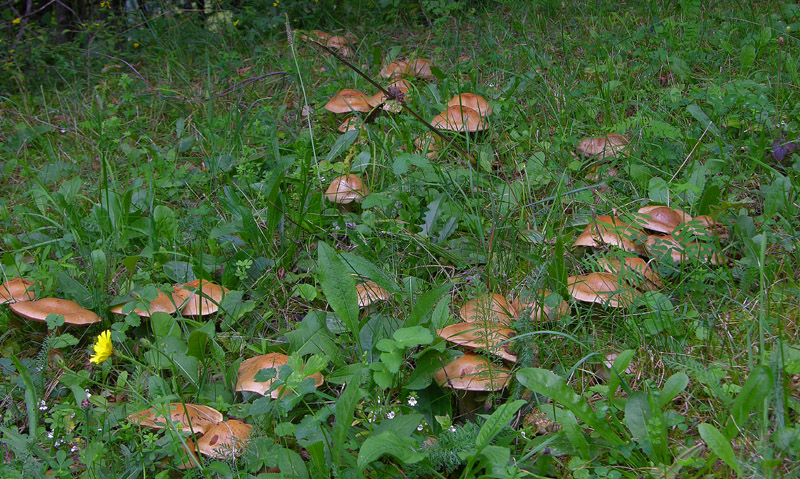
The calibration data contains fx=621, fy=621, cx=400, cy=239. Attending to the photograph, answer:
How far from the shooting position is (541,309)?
7.52 ft

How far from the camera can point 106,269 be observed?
9.63 feet

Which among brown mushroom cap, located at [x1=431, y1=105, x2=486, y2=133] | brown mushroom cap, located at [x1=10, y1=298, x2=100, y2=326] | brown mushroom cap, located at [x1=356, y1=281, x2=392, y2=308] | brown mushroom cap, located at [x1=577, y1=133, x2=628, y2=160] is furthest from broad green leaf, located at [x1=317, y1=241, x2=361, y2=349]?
brown mushroom cap, located at [x1=577, y1=133, x2=628, y2=160]

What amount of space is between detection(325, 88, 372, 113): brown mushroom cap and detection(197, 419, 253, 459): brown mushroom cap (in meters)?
2.43

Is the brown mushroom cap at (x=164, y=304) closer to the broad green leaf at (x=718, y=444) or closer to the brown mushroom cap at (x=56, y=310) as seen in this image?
the brown mushroom cap at (x=56, y=310)

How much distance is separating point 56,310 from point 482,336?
1.74 m

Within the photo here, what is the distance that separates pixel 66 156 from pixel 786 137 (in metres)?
4.45

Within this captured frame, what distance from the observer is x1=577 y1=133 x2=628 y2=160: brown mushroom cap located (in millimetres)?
3371

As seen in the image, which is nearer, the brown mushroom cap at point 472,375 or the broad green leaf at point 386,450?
the broad green leaf at point 386,450

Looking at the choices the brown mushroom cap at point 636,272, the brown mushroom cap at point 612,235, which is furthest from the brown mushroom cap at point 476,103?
the brown mushroom cap at point 636,272

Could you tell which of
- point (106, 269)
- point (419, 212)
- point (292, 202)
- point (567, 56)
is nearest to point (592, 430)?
point (419, 212)

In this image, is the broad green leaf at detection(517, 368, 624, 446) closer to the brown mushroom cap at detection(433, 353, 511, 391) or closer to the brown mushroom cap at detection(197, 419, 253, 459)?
the brown mushroom cap at detection(433, 353, 511, 391)

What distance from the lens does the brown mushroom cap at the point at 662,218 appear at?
2.70m

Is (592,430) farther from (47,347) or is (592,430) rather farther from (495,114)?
(495,114)

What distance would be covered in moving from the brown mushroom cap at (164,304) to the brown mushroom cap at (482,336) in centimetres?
114
